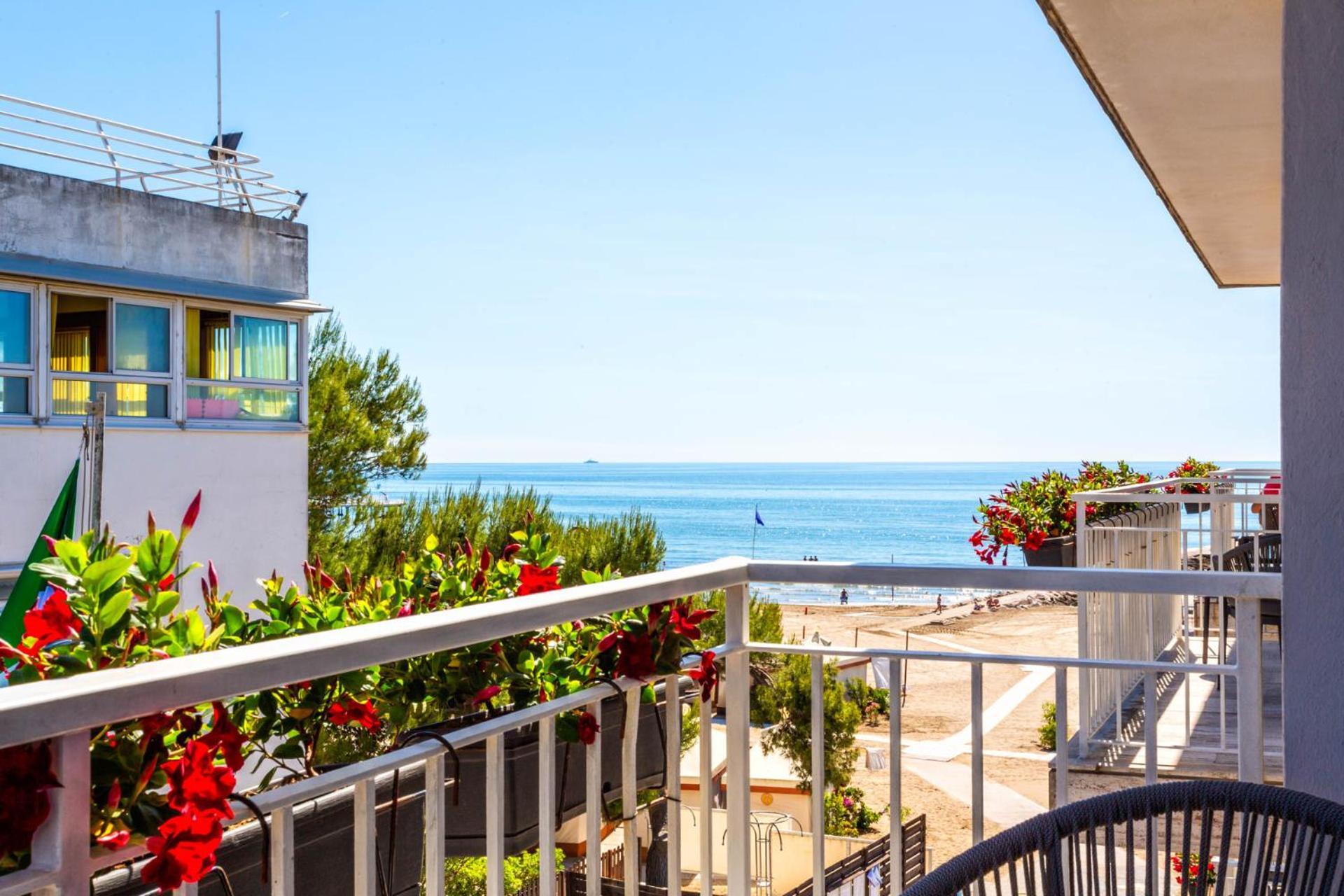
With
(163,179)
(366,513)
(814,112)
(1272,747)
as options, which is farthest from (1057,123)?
(1272,747)

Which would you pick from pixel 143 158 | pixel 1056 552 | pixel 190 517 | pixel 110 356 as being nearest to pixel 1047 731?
pixel 1056 552

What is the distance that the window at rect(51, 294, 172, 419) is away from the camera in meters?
11.8

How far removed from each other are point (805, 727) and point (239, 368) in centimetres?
1060

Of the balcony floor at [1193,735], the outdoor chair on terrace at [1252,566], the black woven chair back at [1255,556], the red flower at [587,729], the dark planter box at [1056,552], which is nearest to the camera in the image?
the red flower at [587,729]

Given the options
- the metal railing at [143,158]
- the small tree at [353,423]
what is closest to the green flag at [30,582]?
the metal railing at [143,158]

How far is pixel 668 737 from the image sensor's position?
2039 mm

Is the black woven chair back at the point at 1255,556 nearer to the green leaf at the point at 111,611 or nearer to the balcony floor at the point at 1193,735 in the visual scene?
the balcony floor at the point at 1193,735

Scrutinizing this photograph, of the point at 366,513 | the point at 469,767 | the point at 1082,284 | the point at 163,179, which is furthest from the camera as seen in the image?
the point at 1082,284

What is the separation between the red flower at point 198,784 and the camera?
3.55 feet

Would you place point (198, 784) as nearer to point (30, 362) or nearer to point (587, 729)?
point (587, 729)

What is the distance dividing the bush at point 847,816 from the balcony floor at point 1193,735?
11.9 m

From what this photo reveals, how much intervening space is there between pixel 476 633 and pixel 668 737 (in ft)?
2.35

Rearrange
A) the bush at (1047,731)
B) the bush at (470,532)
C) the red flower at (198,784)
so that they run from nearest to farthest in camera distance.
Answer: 1. the red flower at (198,784)
2. the bush at (1047,731)
3. the bush at (470,532)

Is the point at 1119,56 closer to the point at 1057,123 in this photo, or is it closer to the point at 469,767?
the point at 469,767
